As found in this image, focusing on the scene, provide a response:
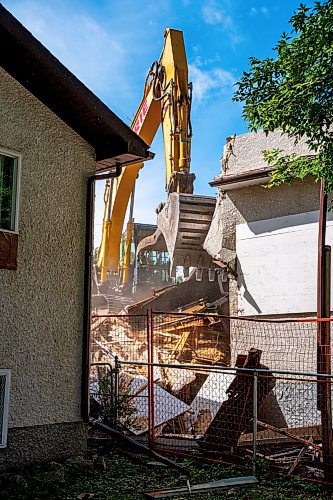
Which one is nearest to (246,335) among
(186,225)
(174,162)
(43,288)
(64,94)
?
(186,225)

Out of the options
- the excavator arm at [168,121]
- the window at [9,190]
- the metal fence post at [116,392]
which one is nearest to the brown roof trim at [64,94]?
the window at [9,190]

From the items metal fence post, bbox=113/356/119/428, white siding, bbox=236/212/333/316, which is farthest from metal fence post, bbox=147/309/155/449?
white siding, bbox=236/212/333/316

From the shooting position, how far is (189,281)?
18.8 metres

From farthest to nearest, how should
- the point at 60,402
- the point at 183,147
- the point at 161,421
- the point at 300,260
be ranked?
1. the point at 183,147
2. the point at 300,260
3. the point at 161,421
4. the point at 60,402

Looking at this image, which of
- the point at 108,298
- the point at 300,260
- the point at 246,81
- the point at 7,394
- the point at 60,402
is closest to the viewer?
the point at 7,394

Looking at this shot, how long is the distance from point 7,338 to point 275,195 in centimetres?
770

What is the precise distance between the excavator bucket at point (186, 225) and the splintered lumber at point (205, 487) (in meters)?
8.21

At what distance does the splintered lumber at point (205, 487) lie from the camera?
719 centimetres

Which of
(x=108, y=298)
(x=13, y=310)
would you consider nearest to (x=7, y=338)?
(x=13, y=310)

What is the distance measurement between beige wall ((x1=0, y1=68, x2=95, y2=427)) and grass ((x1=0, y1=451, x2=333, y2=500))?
0.79 meters

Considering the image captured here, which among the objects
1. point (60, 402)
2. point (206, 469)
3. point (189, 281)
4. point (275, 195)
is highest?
point (275, 195)

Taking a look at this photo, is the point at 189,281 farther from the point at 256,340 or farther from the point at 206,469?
the point at 206,469

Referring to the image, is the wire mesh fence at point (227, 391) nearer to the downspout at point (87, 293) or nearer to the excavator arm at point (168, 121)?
the downspout at point (87, 293)

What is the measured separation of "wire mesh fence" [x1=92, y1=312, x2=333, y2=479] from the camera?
31.0ft
